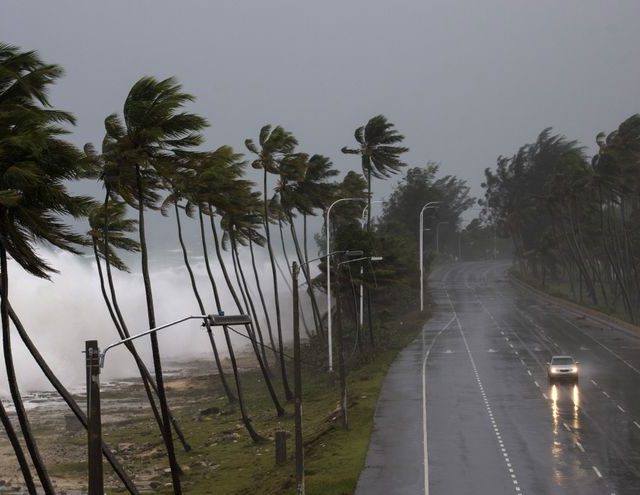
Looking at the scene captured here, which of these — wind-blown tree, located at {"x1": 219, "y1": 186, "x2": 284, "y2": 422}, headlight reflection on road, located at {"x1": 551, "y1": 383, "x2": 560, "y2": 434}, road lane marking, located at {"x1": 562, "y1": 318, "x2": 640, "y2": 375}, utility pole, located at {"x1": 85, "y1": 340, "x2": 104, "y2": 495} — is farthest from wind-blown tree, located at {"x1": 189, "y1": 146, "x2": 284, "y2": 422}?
road lane marking, located at {"x1": 562, "y1": 318, "x2": 640, "y2": 375}

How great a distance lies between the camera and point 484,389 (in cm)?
6012

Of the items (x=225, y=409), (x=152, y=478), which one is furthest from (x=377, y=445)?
(x=225, y=409)

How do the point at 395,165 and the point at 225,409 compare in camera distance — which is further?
the point at 395,165

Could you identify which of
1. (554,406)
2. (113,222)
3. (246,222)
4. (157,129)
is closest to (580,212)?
(246,222)

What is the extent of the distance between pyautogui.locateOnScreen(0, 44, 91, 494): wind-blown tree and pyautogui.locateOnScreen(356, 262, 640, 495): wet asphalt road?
14.0 m

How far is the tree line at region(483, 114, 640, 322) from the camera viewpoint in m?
113

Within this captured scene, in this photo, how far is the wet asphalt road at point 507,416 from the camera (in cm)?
3834

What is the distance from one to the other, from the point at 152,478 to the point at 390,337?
47044 mm

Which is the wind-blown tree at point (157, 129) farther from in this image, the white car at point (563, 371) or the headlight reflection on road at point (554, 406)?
the white car at point (563, 371)

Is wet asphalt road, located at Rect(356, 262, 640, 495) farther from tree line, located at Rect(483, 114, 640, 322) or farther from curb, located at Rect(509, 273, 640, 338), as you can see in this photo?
tree line, located at Rect(483, 114, 640, 322)

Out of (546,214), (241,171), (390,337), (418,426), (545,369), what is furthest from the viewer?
(546,214)

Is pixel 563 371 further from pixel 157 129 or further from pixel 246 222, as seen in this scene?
pixel 157 129

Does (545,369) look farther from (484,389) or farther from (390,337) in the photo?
(390,337)

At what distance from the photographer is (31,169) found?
26.6 m
